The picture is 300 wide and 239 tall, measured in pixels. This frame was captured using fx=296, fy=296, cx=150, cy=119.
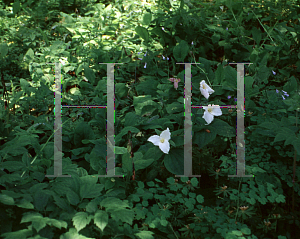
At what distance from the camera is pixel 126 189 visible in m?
1.73

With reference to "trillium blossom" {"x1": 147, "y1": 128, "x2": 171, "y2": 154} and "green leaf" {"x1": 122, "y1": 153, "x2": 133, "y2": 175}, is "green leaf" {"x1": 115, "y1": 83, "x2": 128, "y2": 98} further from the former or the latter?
"green leaf" {"x1": 122, "y1": 153, "x2": 133, "y2": 175}

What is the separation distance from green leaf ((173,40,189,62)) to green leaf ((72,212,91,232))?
2071 millimetres

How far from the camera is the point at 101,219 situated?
119 cm

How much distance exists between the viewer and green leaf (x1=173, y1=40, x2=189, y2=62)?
114 inches

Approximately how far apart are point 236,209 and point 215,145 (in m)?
0.58

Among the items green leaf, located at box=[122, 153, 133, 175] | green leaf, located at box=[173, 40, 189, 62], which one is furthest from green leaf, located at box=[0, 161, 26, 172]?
green leaf, located at box=[173, 40, 189, 62]

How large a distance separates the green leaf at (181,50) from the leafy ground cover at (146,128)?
0.05 feet

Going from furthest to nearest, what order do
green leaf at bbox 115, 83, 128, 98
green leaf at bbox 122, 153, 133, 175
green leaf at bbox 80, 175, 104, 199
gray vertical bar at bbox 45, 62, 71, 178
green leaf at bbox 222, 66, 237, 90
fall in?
green leaf at bbox 115, 83, 128, 98, green leaf at bbox 222, 66, 237, 90, green leaf at bbox 122, 153, 133, 175, gray vertical bar at bbox 45, 62, 71, 178, green leaf at bbox 80, 175, 104, 199

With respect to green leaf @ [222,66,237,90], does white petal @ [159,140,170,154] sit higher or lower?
lower

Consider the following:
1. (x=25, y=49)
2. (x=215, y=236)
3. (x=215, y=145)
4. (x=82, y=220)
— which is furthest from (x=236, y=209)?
(x=25, y=49)

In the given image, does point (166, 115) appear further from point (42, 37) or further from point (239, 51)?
point (42, 37)

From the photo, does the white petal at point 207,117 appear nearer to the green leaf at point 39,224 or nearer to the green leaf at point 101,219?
the green leaf at point 101,219

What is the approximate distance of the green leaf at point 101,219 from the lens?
1.17m

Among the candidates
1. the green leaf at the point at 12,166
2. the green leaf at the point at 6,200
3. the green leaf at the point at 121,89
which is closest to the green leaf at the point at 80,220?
the green leaf at the point at 6,200
